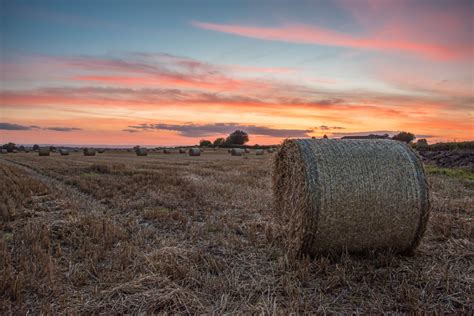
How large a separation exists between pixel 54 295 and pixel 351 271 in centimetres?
359

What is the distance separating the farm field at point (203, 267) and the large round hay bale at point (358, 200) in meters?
0.25

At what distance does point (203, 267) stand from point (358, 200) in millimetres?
2303

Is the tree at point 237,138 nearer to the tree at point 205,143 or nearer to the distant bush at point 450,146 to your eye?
the tree at point 205,143

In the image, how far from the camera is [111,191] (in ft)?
35.1

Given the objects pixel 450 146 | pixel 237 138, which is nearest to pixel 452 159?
pixel 450 146

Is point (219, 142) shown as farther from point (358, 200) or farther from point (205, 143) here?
point (358, 200)

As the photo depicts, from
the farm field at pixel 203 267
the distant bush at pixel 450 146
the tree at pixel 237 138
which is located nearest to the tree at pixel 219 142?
the tree at pixel 237 138

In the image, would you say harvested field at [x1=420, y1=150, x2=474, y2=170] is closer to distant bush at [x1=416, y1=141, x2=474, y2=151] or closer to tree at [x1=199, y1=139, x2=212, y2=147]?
distant bush at [x1=416, y1=141, x2=474, y2=151]

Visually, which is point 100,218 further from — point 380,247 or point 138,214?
point 380,247

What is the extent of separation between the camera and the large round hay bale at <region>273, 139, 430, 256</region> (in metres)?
4.84

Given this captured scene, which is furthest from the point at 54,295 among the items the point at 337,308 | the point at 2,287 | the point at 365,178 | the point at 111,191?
the point at 111,191

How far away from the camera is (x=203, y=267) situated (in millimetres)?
4758

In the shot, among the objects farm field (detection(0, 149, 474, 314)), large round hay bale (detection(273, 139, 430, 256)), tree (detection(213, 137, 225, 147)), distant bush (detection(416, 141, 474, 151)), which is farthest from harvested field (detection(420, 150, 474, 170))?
tree (detection(213, 137, 225, 147))

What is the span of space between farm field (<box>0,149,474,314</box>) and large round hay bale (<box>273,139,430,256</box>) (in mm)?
249
